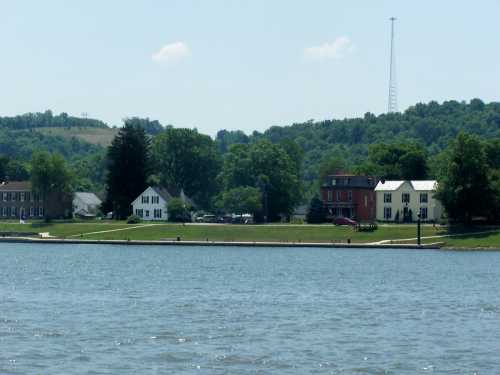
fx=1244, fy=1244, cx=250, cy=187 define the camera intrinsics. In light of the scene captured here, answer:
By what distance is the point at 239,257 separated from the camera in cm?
10106

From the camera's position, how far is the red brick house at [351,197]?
147 metres

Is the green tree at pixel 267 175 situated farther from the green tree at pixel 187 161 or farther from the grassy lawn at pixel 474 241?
the grassy lawn at pixel 474 241

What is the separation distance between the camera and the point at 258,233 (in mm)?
125938

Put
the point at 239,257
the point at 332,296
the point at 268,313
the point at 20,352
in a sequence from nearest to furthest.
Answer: the point at 20,352 < the point at 268,313 < the point at 332,296 < the point at 239,257

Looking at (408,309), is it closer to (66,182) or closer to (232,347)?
(232,347)

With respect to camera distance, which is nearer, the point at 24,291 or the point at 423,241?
the point at 24,291

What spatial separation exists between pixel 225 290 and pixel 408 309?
43.0 feet

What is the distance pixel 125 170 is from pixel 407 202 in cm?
3715

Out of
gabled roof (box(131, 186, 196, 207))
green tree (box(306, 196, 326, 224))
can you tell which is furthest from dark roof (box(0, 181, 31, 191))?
green tree (box(306, 196, 326, 224))

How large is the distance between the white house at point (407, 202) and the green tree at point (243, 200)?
14.3 metres

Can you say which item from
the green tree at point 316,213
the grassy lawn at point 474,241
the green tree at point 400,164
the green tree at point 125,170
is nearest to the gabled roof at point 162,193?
the green tree at point 125,170

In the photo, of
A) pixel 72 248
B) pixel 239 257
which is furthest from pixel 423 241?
pixel 72 248

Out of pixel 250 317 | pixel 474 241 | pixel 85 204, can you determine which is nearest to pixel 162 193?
pixel 85 204

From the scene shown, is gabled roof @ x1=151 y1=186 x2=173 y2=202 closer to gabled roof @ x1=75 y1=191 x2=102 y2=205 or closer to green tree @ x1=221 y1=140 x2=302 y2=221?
green tree @ x1=221 y1=140 x2=302 y2=221
